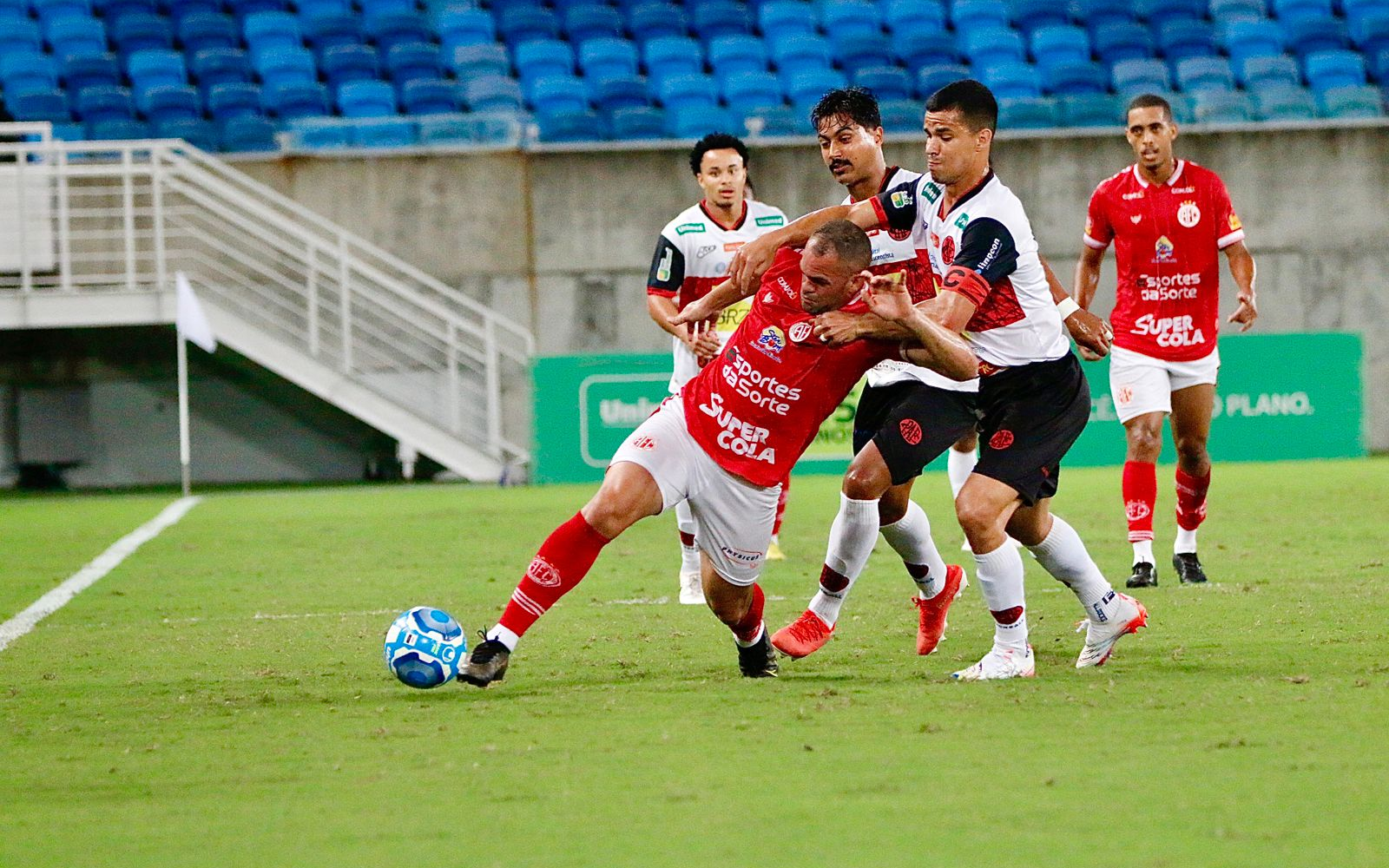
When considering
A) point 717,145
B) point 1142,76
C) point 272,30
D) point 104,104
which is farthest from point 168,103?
point 717,145

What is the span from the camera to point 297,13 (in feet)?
70.9

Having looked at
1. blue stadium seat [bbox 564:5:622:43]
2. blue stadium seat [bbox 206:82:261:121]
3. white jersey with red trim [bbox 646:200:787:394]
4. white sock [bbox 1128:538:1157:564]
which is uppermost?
blue stadium seat [bbox 564:5:622:43]

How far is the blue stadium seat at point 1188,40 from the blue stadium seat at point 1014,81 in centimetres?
208

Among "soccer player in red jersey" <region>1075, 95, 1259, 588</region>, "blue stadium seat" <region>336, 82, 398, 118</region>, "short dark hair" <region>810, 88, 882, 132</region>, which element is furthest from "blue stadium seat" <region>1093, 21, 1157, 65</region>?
"short dark hair" <region>810, 88, 882, 132</region>

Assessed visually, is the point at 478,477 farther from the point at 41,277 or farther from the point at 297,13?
the point at 297,13

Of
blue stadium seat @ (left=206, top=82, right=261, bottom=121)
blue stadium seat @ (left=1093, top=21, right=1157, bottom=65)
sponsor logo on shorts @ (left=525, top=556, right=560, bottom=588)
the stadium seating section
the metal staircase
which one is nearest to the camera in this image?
sponsor logo on shorts @ (left=525, top=556, right=560, bottom=588)

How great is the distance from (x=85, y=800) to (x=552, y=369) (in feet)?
41.2

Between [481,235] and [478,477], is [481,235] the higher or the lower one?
the higher one

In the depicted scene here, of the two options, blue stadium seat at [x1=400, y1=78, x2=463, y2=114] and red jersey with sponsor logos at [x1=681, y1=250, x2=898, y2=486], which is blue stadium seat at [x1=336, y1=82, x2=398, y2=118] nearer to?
blue stadium seat at [x1=400, y1=78, x2=463, y2=114]

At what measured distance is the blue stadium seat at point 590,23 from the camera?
21.5m

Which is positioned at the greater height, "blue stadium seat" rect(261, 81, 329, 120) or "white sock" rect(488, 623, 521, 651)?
"blue stadium seat" rect(261, 81, 329, 120)

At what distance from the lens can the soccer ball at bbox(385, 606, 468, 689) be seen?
531 centimetres

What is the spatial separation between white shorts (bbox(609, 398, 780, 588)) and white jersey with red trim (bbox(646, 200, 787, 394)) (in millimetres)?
2860

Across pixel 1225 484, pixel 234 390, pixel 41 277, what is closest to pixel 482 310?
pixel 234 390
